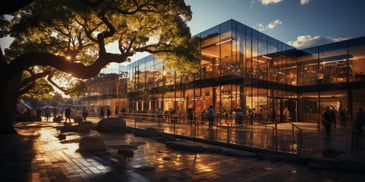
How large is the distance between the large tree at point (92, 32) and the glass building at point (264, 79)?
28.4 ft

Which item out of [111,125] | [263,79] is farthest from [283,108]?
[111,125]

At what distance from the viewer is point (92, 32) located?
15953 mm

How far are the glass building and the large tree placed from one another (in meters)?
8.65

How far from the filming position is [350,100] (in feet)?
87.9

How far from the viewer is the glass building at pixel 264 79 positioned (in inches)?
951

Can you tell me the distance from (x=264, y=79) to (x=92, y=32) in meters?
18.1

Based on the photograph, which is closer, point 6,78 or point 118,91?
point 6,78

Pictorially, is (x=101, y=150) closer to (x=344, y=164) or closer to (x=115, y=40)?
(x=344, y=164)

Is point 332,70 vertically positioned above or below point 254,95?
above

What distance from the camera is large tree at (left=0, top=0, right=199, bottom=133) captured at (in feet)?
40.6

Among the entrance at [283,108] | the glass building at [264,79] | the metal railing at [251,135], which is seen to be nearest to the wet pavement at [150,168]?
the metal railing at [251,135]

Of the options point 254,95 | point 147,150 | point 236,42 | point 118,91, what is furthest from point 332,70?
point 118,91

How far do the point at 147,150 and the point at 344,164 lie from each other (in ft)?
21.2

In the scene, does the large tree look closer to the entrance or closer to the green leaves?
the green leaves
